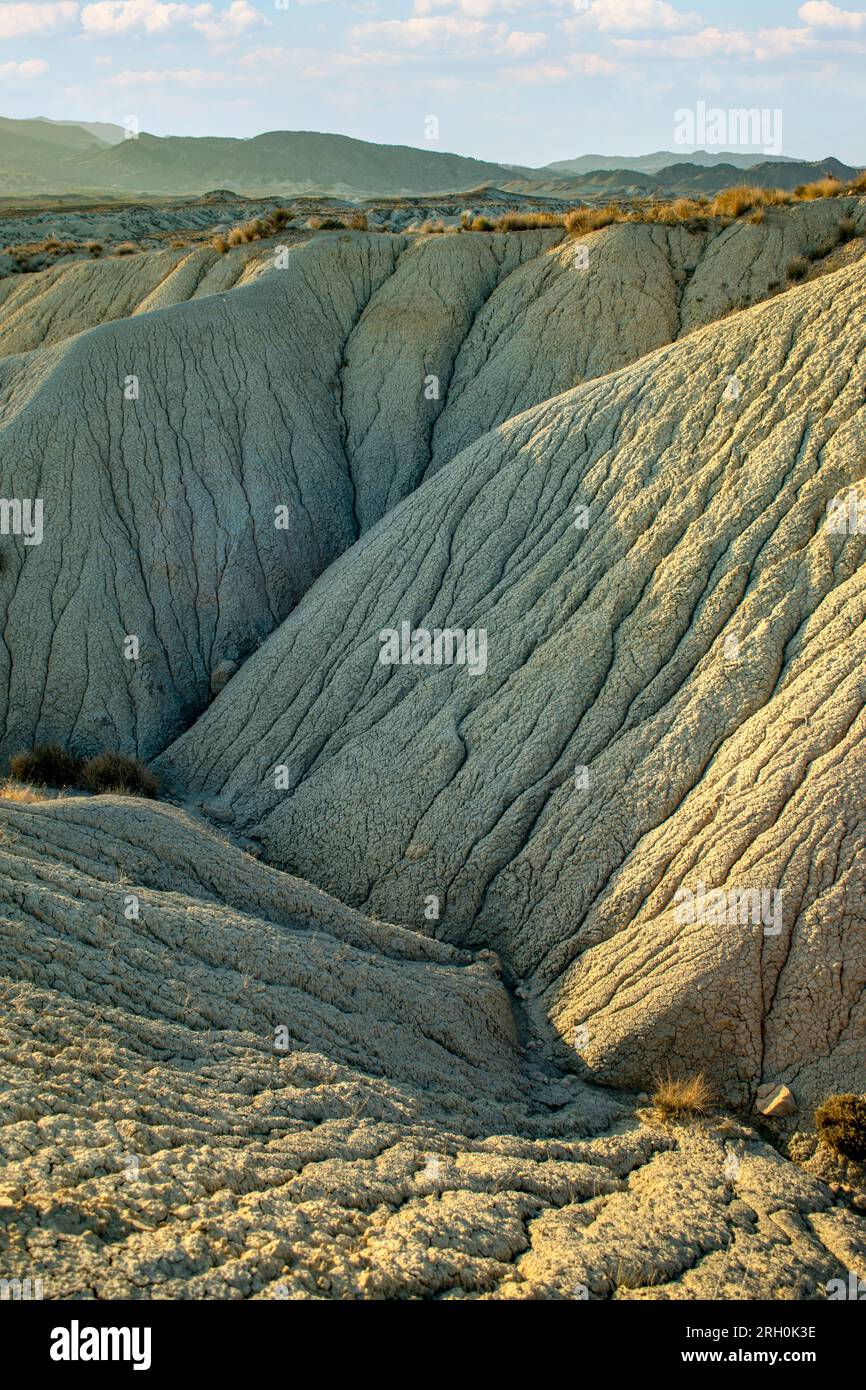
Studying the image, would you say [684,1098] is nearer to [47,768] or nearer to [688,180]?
[47,768]

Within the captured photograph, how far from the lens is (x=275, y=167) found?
161625 millimetres

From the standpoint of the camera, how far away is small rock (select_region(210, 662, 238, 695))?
15414 mm

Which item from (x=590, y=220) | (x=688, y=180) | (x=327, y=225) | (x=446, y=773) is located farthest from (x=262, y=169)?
(x=446, y=773)

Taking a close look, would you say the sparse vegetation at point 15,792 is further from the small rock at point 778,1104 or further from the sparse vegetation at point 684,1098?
the small rock at point 778,1104

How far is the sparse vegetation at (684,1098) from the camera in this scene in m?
8.03

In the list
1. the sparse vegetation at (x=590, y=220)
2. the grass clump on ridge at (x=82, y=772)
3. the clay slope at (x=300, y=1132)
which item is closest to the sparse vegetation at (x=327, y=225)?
the sparse vegetation at (x=590, y=220)

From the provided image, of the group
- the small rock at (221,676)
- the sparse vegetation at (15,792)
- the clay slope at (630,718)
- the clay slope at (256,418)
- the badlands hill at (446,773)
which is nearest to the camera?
the badlands hill at (446,773)

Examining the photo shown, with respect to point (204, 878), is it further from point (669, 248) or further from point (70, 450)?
point (669, 248)

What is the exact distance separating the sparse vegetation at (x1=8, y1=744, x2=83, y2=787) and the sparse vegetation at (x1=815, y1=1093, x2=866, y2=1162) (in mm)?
9690

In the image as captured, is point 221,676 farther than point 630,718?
Yes

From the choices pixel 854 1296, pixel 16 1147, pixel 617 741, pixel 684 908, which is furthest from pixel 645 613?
pixel 16 1147

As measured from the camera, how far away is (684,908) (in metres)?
8.99

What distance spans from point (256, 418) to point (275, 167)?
16406 cm

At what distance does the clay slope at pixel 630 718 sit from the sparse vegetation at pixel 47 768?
46.8 inches
